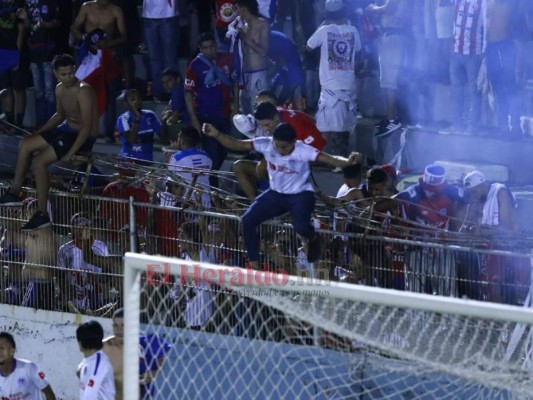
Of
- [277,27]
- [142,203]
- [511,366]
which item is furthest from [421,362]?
[277,27]

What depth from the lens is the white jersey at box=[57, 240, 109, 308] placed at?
41.6ft

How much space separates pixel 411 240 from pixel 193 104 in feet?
14.0

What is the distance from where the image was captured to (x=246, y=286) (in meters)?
7.56

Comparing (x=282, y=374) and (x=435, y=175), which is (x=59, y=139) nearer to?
(x=435, y=175)

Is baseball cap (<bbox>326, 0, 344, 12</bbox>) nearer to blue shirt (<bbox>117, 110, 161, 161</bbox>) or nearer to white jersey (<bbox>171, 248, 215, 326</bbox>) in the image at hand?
blue shirt (<bbox>117, 110, 161, 161</bbox>)

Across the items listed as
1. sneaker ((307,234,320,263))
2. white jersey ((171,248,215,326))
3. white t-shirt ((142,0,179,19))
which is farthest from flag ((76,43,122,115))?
sneaker ((307,234,320,263))

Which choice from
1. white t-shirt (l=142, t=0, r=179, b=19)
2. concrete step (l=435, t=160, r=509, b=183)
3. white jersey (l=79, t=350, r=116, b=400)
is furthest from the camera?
white t-shirt (l=142, t=0, r=179, b=19)

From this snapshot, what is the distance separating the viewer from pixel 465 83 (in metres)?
14.1

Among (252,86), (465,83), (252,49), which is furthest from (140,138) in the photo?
(465,83)

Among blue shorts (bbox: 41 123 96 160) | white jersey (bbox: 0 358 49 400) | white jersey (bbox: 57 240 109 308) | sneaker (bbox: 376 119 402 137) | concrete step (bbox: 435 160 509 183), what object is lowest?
white jersey (bbox: 0 358 49 400)

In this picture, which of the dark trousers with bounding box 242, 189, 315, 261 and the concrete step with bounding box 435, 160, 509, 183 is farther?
the concrete step with bounding box 435, 160, 509, 183

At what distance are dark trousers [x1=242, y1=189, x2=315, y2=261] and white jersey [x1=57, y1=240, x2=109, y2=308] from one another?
6.32ft

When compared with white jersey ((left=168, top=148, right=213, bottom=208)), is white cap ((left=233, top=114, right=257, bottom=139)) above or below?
above

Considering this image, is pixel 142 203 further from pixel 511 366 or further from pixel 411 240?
pixel 511 366
